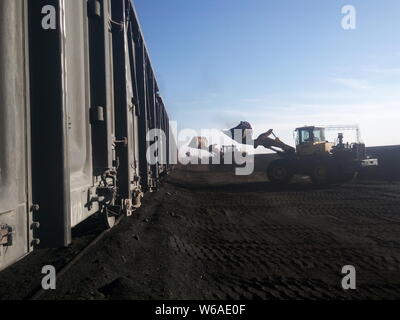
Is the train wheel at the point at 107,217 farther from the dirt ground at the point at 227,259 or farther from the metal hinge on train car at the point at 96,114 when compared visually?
the metal hinge on train car at the point at 96,114

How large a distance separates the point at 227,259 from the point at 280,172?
14805 mm

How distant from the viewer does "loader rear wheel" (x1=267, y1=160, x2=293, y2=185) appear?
1995cm

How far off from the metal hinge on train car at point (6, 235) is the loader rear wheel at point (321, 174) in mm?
17800

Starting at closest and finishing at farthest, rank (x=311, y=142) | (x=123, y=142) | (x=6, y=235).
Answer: (x=6, y=235)
(x=123, y=142)
(x=311, y=142)

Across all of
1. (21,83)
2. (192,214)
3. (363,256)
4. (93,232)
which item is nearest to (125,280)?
(93,232)

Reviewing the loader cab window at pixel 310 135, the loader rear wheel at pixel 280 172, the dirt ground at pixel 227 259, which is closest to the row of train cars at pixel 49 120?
the dirt ground at pixel 227 259

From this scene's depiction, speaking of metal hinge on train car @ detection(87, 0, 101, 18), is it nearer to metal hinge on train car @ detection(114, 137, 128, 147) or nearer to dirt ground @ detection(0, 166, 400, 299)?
metal hinge on train car @ detection(114, 137, 128, 147)

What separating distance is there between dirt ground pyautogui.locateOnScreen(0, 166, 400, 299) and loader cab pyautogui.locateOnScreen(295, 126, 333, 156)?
32.0 feet

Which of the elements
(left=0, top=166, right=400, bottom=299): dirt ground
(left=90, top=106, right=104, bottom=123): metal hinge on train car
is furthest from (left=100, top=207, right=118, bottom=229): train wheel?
(left=90, top=106, right=104, bottom=123): metal hinge on train car

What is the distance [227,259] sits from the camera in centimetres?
573

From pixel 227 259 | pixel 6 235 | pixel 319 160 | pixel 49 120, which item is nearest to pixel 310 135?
pixel 319 160

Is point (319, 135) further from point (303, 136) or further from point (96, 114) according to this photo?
point (96, 114)

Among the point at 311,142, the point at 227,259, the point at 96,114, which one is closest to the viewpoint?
the point at 96,114
